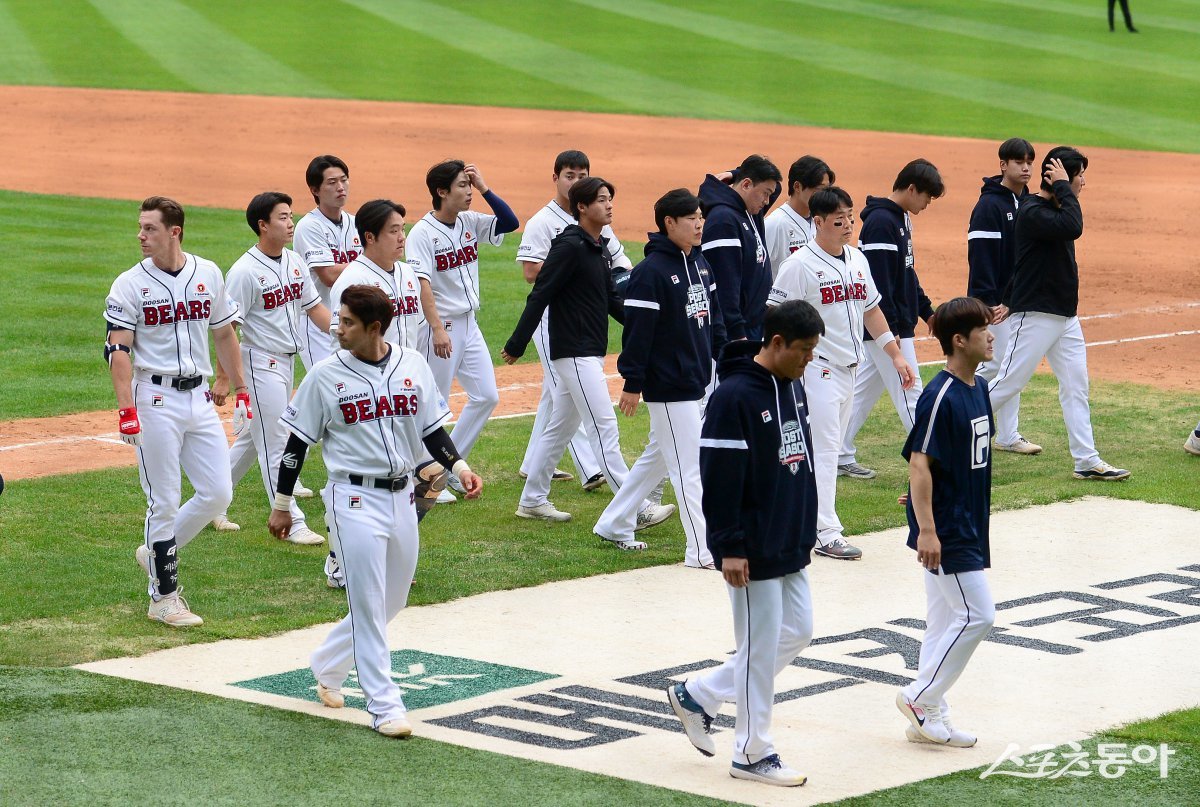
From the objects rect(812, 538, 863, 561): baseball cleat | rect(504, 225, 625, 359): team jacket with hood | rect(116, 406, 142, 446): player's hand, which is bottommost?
rect(812, 538, 863, 561): baseball cleat

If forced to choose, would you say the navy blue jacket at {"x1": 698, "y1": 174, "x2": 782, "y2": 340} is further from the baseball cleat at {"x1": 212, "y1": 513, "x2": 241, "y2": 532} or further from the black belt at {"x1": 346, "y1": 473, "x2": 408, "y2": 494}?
the black belt at {"x1": 346, "y1": 473, "x2": 408, "y2": 494}

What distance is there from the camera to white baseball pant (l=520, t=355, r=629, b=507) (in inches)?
368

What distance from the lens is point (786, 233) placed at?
1035 centimetres

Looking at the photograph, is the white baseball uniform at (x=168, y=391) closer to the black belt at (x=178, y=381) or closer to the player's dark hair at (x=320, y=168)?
the black belt at (x=178, y=381)

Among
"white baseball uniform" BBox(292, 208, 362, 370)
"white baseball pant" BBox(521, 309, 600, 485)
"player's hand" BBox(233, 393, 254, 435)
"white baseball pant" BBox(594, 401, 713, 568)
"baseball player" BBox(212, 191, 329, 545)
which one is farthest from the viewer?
"white baseball pant" BBox(521, 309, 600, 485)

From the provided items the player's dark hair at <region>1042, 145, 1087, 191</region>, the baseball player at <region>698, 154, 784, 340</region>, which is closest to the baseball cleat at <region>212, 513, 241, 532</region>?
the baseball player at <region>698, 154, 784, 340</region>

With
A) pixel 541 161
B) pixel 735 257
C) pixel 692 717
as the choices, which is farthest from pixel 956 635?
pixel 541 161

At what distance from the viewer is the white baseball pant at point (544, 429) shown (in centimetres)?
986

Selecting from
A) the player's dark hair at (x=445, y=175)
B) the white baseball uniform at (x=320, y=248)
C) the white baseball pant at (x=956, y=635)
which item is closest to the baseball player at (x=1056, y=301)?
the player's dark hair at (x=445, y=175)

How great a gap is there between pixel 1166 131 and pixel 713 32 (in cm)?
1312

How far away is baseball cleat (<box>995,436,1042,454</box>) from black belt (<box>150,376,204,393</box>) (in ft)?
20.4

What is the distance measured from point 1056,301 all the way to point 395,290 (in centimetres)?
455

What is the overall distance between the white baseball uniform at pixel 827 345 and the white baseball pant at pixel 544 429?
1.52 meters

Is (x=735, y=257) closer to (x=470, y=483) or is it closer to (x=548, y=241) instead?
(x=548, y=241)
